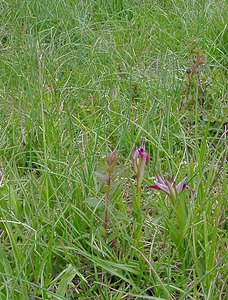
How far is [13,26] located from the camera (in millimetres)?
2797

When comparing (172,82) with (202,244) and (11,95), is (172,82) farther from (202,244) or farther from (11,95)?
(202,244)

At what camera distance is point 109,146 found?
71.1 inches

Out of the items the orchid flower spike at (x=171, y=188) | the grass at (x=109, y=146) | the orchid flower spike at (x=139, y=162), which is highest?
the orchid flower spike at (x=139, y=162)

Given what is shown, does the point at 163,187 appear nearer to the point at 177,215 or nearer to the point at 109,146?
the point at 177,215

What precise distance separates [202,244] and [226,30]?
1.47 metres

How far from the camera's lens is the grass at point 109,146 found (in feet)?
4.08

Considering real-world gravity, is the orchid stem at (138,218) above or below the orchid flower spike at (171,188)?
below

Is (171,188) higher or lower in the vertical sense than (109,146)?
higher

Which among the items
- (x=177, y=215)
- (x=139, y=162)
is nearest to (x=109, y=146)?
(x=139, y=162)

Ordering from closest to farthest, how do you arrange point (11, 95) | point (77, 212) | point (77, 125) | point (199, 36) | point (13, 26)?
point (77, 212), point (77, 125), point (11, 95), point (199, 36), point (13, 26)

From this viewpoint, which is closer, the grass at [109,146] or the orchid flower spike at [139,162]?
the grass at [109,146]

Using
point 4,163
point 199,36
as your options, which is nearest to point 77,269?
point 4,163

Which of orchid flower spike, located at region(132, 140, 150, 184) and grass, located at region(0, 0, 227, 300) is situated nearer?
grass, located at region(0, 0, 227, 300)

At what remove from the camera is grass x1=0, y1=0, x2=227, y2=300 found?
4.08ft
